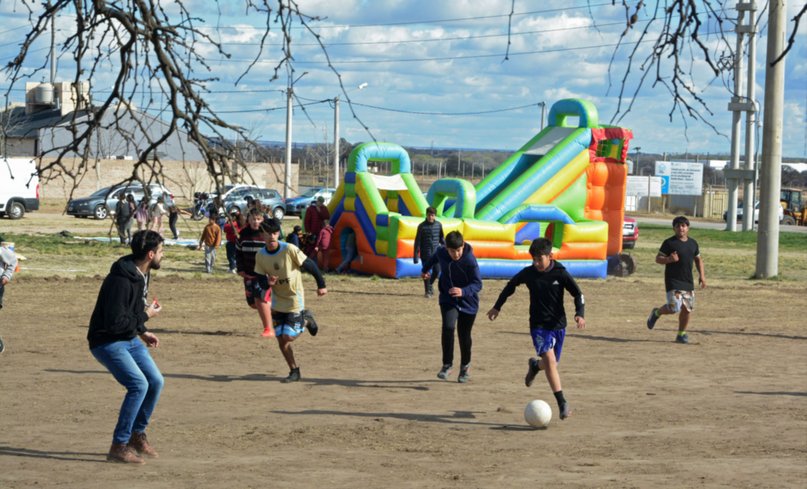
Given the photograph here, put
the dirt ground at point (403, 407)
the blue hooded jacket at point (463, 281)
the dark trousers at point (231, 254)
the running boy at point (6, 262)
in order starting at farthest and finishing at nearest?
the dark trousers at point (231, 254) < the running boy at point (6, 262) < the blue hooded jacket at point (463, 281) < the dirt ground at point (403, 407)

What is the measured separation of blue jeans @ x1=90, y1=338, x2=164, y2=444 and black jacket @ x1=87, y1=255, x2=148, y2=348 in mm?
88

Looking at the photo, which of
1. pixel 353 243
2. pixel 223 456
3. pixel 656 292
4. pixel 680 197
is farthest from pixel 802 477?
pixel 680 197

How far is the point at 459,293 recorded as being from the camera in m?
12.7

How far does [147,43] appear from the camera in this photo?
5.19 metres

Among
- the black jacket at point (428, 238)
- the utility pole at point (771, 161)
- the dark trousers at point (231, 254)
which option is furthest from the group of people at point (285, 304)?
the utility pole at point (771, 161)

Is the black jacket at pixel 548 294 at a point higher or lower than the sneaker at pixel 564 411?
higher

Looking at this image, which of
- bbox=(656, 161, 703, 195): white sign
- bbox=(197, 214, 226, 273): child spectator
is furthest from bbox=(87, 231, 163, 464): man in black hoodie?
bbox=(656, 161, 703, 195): white sign

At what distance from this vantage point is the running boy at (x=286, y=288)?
12.6 meters

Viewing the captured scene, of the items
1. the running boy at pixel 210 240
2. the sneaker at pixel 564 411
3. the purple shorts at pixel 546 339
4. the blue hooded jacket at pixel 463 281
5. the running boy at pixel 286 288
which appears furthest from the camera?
the running boy at pixel 210 240

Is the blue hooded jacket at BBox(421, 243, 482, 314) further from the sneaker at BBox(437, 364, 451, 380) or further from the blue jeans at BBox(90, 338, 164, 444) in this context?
the blue jeans at BBox(90, 338, 164, 444)

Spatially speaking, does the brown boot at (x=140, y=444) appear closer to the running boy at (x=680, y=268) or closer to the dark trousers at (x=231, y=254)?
the running boy at (x=680, y=268)

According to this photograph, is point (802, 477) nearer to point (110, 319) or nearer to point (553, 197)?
point (110, 319)

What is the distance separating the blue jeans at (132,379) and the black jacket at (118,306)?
0.29ft

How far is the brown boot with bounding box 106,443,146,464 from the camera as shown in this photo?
880cm
